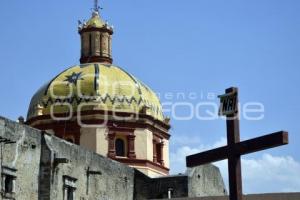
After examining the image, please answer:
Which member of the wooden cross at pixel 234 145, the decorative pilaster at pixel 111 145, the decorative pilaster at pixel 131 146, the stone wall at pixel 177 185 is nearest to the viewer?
the wooden cross at pixel 234 145

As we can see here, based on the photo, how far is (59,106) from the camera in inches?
1209

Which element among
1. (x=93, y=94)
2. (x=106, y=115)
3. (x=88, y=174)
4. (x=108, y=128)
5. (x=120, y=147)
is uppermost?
(x=93, y=94)

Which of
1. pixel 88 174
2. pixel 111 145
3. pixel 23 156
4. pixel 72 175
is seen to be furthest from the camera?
pixel 111 145

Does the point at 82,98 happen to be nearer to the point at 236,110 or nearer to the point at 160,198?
the point at 160,198

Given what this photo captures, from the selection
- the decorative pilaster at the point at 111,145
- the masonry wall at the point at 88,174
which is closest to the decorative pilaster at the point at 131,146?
the decorative pilaster at the point at 111,145

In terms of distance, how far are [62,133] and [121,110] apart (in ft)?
7.92

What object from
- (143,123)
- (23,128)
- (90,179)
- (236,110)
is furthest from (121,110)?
(236,110)

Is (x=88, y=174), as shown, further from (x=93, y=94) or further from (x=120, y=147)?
(x=93, y=94)

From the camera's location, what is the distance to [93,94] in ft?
100

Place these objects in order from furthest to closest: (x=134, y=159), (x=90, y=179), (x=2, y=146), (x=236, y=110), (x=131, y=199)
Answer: (x=134, y=159) → (x=131, y=199) → (x=90, y=179) → (x=2, y=146) → (x=236, y=110)

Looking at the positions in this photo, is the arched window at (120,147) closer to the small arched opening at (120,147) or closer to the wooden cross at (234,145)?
the small arched opening at (120,147)

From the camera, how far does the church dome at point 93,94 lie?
30.5 m

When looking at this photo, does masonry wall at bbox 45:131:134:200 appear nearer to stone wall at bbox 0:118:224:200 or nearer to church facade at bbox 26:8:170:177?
stone wall at bbox 0:118:224:200

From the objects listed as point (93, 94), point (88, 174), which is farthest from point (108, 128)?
point (88, 174)
